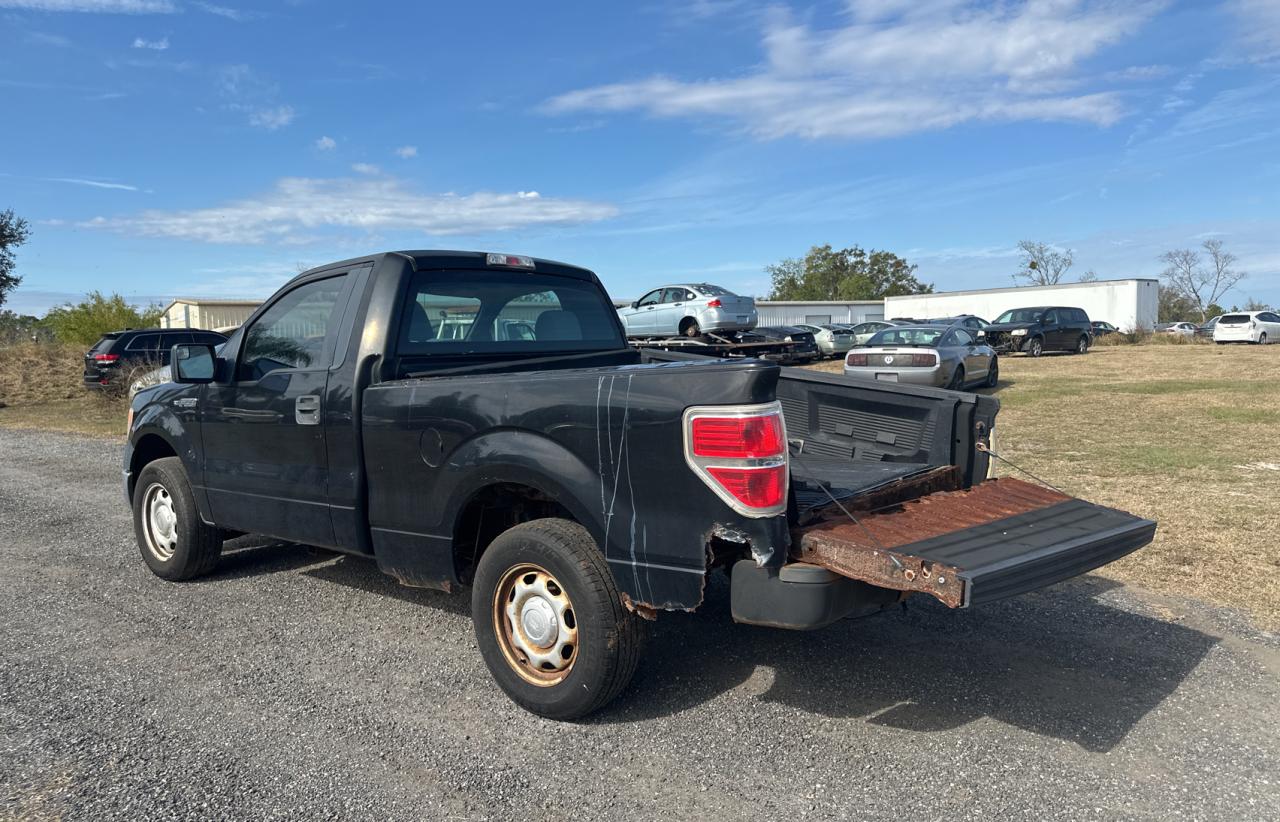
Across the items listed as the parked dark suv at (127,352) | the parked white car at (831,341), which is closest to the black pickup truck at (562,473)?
the parked dark suv at (127,352)

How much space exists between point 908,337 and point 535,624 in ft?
51.0

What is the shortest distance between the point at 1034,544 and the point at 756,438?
1.21 metres

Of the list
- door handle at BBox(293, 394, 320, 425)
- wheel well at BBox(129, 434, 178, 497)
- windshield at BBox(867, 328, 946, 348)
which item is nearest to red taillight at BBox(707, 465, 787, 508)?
door handle at BBox(293, 394, 320, 425)

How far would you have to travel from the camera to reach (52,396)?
24.0m

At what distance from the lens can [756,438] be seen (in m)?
3.19

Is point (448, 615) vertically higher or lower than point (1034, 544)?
lower

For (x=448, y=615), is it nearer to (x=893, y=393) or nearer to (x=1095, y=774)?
(x=893, y=393)

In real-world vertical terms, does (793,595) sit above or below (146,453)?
below

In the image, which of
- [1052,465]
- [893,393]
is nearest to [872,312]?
[1052,465]

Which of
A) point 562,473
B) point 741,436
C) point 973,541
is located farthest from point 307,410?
point 973,541

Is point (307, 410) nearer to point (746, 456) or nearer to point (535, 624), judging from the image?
point (535, 624)

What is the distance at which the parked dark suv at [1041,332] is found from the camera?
28.2 m

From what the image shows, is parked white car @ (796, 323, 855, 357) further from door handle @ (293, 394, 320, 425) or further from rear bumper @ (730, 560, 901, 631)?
rear bumper @ (730, 560, 901, 631)

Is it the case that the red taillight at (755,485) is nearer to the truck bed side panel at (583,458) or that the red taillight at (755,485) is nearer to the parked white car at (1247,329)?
the truck bed side panel at (583,458)
